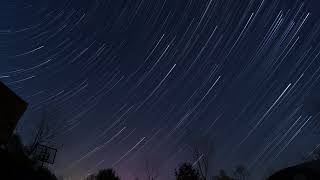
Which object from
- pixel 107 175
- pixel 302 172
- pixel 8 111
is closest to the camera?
pixel 302 172

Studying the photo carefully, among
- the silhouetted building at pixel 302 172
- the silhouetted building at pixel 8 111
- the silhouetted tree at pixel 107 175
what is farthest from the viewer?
the silhouetted tree at pixel 107 175

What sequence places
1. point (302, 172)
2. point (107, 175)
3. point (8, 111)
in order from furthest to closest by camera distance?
1. point (107, 175)
2. point (8, 111)
3. point (302, 172)

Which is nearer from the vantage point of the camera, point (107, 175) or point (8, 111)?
point (8, 111)

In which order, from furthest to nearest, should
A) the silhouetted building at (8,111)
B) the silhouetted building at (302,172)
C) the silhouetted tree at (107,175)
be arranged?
the silhouetted tree at (107,175)
the silhouetted building at (8,111)
the silhouetted building at (302,172)

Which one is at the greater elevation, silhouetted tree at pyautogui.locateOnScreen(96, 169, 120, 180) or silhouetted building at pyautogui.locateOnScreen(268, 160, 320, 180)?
silhouetted tree at pyautogui.locateOnScreen(96, 169, 120, 180)

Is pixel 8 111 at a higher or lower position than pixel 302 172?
higher

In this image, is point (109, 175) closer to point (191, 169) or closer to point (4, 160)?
point (191, 169)

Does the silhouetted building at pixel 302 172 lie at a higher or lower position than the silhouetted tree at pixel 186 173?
lower

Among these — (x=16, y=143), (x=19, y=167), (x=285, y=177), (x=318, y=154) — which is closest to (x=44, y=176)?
(x=19, y=167)

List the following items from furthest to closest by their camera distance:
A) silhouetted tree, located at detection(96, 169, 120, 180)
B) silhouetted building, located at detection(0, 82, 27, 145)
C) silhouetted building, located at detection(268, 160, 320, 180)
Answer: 1. silhouetted tree, located at detection(96, 169, 120, 180)
2. silhouetted building, located at detection(0, 82, 27, 145)
3. silhouetted building, located at detection(268, 160, 320, 180)

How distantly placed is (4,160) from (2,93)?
4590mm

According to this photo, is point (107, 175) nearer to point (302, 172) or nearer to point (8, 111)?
point (8, 111)

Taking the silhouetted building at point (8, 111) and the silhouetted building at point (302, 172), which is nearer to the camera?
the silhouetted building at point (302, 172)

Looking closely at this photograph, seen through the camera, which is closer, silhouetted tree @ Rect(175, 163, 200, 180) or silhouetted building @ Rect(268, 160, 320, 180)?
silhouetted building @ Rect(268, 160, 320, 180)
